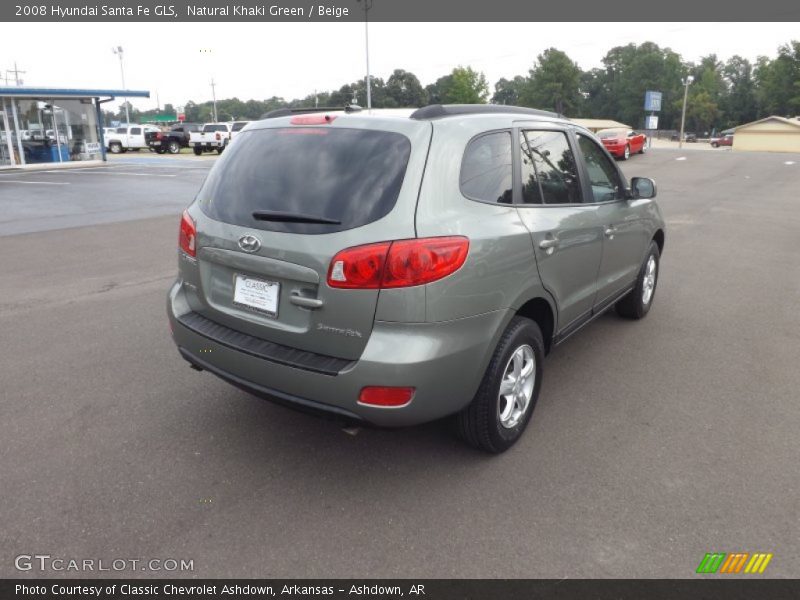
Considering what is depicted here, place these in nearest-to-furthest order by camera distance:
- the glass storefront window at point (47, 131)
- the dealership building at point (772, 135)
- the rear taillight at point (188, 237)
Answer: the rear taillight at point (188, 237) → the glass storefront window at point (47, 131) → the dealership building at point (772, 135)

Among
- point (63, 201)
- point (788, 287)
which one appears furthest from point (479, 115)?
point (63, 201)

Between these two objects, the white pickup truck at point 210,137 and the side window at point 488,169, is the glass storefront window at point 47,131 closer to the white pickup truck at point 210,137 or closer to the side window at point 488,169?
the white pickup truck at point 210,137

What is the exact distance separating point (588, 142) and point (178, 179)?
18.4 m

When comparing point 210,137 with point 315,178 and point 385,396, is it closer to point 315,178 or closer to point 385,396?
point 315,178

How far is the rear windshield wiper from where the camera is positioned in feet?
9.05

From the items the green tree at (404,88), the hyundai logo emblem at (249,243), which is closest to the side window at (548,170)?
the hyundai logo emblem at (249,243)

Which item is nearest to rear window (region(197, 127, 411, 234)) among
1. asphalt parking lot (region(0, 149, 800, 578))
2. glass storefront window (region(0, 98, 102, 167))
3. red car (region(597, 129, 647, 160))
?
asphalt parking lot (region(0, 149, 800, 578))

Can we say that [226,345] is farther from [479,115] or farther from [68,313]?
[68,313]

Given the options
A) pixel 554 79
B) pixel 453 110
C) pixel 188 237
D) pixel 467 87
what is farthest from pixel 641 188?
pixel 554 79

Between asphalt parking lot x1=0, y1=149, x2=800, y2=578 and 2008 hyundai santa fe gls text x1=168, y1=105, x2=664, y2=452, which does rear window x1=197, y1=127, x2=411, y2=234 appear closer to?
2008 hyundai santa fe gls text x1=168, y1=105, x2=664, y2=452

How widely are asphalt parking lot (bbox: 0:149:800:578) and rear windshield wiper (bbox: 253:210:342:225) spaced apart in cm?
130

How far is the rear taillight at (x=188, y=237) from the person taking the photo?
10.8 feet

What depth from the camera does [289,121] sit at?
3.23 metres

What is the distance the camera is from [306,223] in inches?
110
